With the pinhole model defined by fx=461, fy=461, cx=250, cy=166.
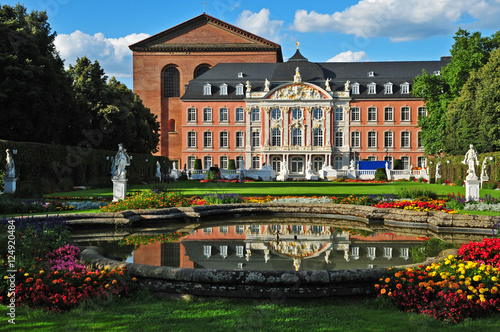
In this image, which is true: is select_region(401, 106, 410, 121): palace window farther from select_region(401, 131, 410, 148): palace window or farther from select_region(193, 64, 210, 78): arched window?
select_region(193, 64, 210, 78): arched window

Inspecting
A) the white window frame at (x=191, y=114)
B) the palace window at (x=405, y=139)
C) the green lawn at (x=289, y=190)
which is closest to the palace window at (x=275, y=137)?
the white window frame at (x=191, y=114)

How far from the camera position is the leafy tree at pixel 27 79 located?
25.7 m

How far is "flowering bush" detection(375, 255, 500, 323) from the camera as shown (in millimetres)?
4184

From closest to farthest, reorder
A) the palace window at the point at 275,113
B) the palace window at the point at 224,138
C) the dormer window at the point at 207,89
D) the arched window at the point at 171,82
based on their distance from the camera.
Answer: the palace window at the point at 275,113, the dormer window at the point at 207,89, the palace window at the point at 224,138, the arched window at the point at 171,82

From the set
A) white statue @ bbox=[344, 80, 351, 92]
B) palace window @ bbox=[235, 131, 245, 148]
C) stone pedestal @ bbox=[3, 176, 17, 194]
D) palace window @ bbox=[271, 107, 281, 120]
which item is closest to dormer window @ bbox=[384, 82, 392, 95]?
white statue @ bbox=[344, 80, 351, 92]

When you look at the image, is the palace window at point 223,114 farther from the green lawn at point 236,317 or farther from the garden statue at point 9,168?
the green lawn at point 236,317

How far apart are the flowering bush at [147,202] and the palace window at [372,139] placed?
43.2 m

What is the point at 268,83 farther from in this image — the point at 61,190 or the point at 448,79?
the point at 61,190

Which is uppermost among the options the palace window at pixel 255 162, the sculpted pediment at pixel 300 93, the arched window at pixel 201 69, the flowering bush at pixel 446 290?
the arched window at pixel 201 69

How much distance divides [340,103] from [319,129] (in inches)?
152

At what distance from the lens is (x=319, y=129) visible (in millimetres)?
52688

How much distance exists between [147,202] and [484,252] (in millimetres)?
8694

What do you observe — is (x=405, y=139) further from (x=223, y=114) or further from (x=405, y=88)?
(x=223, y=114)

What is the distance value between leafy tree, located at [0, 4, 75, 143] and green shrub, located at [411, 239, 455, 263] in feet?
76.7
